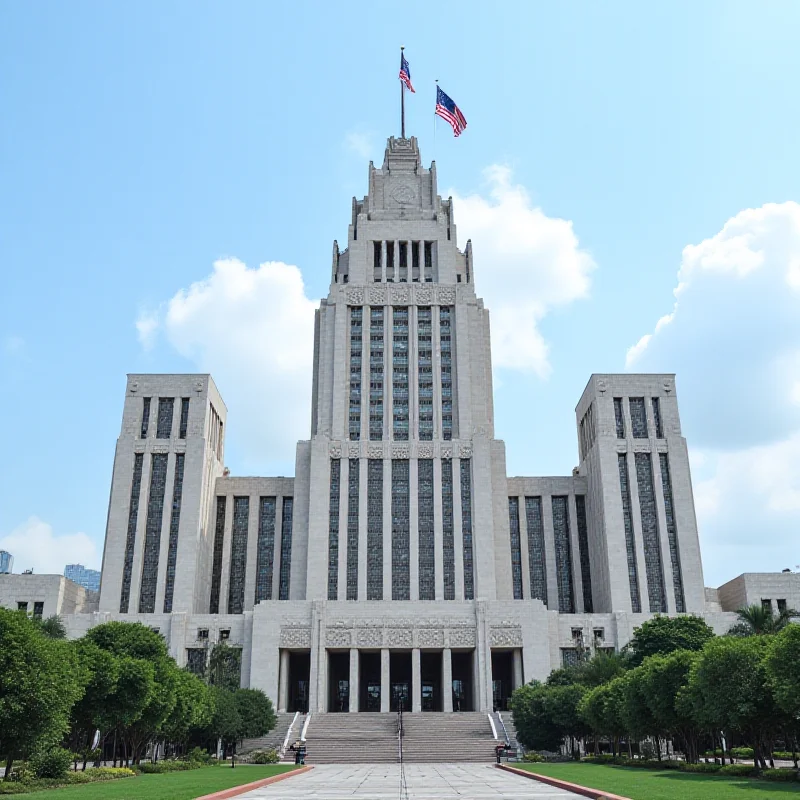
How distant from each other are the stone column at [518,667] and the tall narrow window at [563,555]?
1416 centimetres

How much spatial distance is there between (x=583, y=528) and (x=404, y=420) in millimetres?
20620

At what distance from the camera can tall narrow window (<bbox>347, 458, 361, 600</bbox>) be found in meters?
74.1

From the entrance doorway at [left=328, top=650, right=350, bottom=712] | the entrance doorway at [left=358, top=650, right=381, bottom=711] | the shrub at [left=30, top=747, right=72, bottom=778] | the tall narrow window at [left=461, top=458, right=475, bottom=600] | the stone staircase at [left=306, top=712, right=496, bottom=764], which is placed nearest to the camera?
the shrub at [left=30, top=747, right=72, bottom=778]

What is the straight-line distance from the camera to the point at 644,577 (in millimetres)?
75000

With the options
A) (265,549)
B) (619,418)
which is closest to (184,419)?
(265,549)

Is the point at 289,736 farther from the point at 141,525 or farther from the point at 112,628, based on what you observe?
the point at 141,525

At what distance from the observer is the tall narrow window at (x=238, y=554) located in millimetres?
80250

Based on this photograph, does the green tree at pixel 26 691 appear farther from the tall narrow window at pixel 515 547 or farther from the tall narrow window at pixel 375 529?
the tall narrow window at pixel 515 547

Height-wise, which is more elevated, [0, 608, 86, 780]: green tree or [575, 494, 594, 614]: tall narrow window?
[575, 494, 594, 614]: tall narrow window

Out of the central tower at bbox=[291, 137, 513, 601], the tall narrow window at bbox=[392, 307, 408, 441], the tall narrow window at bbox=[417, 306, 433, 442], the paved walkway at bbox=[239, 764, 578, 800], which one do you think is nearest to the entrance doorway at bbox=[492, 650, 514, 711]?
the central tower at bbox=[291, 137, 513, 601]

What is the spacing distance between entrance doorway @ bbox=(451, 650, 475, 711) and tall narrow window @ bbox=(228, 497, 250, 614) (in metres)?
21.1

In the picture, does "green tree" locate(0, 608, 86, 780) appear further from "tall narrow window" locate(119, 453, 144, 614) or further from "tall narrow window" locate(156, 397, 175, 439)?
"tall narrow window" locate(156, 397, 175, 439)

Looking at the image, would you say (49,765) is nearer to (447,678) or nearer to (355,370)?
(447,678)

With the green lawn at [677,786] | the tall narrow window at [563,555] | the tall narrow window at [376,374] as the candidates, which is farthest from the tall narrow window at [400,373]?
the green lawn at [677,786]
